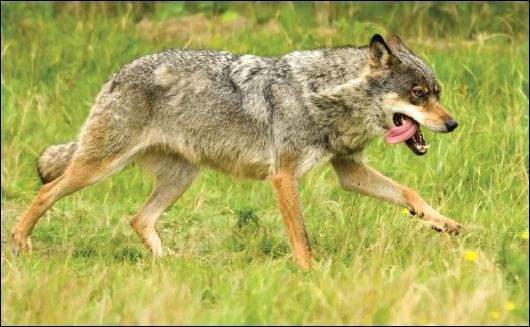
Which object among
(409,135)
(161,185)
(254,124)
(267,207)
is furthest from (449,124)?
(161,185)

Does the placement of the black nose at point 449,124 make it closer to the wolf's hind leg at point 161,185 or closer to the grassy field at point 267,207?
the grassy field at point 267,207

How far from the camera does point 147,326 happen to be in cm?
442

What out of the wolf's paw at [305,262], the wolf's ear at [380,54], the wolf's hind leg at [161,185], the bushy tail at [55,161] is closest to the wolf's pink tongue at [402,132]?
the wolf's ear at [380,54]

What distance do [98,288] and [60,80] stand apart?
4.61m

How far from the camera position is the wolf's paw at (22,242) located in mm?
6863

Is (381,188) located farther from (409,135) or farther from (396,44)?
(396,44)

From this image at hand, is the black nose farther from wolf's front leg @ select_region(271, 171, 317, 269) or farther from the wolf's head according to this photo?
wolf's front leg @ select_region(271, 171, 317, 269)

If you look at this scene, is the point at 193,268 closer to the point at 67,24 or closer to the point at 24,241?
the point at 24,241

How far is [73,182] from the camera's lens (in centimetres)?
699

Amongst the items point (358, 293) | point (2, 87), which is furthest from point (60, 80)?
point (358, 293)

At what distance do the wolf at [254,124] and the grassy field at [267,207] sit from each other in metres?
0.27

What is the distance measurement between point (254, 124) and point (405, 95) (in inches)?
39.8

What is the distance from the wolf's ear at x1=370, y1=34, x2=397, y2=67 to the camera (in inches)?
255

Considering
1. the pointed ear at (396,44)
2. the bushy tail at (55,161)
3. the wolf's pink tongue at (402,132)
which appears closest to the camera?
the wolf's pink tongue at (402,132)
